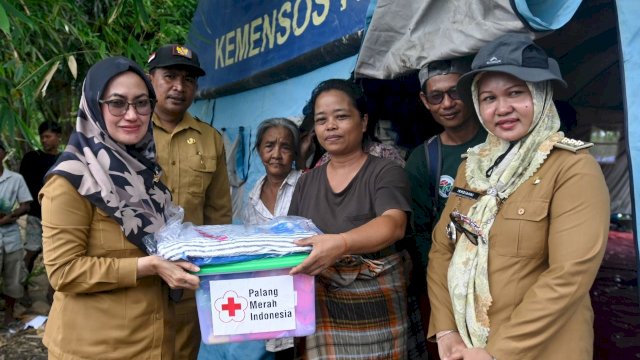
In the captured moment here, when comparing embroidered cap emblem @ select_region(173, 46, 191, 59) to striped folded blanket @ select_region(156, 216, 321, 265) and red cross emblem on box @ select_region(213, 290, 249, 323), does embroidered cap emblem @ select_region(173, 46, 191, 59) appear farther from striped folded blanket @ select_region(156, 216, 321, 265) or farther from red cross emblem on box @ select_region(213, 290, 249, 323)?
red cross emblem on box @ select_region(213, 290, 249, 323)

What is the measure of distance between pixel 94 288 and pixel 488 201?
1340mm

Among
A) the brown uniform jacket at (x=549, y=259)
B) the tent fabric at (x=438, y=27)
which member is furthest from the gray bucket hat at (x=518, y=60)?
the brown uniform jacket at (x=549, y=259)

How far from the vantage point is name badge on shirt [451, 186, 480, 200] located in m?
1.76

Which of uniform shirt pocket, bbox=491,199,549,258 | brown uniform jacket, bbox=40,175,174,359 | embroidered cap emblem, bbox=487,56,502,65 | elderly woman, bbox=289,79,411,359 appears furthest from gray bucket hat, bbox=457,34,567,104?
brown uniform jacket, bbox=40,175,174,359

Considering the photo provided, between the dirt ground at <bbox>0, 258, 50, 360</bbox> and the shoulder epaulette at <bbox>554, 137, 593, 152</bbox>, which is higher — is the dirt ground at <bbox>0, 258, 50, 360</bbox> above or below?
below

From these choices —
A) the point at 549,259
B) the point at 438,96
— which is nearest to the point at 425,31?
the point at 438,96

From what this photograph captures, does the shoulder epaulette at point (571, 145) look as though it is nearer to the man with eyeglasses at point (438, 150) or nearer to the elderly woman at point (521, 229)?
the elderly woman at point (521, 229)

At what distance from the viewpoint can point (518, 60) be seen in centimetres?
159

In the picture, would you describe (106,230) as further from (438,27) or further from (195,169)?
(438,27)

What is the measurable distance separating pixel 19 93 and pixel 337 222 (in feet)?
8.36

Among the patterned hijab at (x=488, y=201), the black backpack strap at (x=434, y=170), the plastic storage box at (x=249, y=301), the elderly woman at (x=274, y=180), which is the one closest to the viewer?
the patterned hijab at (x=488, y=201)

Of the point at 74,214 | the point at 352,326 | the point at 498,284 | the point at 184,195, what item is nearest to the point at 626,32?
the point at 498,284

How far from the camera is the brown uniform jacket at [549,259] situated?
57.7 inches

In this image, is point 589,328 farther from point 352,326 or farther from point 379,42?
point 379,42
